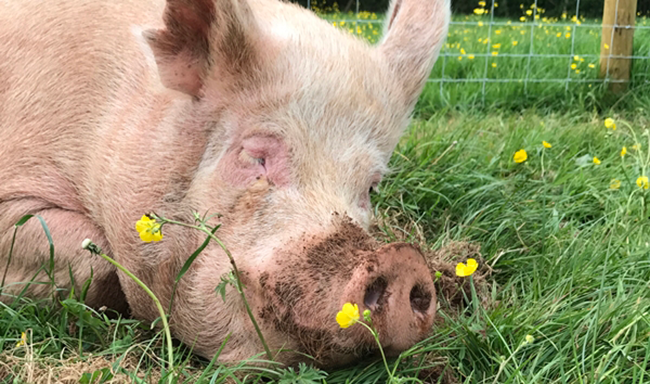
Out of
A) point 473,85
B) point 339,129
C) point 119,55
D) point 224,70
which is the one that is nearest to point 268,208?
point 339,129

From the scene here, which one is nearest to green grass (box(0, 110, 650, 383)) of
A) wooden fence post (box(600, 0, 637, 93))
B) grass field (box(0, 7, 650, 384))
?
grass field (box(0, 7, 650, 384))

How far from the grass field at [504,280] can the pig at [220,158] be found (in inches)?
5.7

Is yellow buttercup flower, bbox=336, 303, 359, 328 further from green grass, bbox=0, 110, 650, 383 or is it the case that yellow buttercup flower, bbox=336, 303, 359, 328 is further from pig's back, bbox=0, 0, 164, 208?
pig's back, bbox=0, 0, 164, 208

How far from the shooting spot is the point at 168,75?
2.24 m

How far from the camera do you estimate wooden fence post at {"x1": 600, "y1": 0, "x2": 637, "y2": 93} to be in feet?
20.8

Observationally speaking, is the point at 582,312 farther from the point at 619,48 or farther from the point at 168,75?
the point at 619,48

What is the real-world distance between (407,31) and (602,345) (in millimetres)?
1366

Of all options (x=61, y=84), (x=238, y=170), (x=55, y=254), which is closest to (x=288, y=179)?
(x=238, y=170)

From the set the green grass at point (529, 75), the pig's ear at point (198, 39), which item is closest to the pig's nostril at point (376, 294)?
the pig's ear at point (198, 39)

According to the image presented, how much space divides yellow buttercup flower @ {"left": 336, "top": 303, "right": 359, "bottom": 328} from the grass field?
0.20 metres

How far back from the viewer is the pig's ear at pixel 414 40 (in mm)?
2576

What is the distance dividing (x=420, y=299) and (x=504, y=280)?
1.14m

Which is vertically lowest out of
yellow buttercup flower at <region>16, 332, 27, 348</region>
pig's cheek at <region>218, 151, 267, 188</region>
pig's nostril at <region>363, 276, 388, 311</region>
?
yellow buttercup flower at <region>16, 332, 27, 348</region>

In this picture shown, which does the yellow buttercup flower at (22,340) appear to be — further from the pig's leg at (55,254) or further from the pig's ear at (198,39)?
the pig's ear at (198,39)
